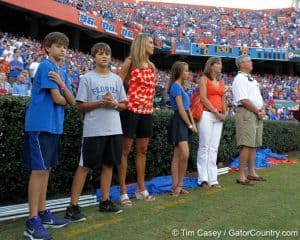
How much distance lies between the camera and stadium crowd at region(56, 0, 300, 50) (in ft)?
116

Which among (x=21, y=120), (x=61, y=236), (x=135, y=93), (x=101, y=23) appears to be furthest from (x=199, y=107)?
(x=101, y=23)

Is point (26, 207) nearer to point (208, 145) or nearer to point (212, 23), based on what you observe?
point (208, 145)

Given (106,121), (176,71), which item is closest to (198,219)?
(106,121)

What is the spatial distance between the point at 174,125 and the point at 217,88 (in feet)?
3.19

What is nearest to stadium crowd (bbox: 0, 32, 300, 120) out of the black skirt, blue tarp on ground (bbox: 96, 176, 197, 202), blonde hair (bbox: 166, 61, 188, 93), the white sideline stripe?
blonde hair (bbox: 166, 61, 188, 93)

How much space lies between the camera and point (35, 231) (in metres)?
3.29

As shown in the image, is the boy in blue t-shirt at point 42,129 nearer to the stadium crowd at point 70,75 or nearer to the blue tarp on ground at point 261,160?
the stadium crowd at point 70,75

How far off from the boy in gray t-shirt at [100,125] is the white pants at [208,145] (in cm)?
180

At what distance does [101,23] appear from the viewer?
87.9 feet

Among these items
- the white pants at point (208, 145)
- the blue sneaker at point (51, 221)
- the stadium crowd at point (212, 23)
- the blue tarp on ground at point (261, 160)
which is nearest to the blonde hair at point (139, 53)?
the white pants at point (208, 145)

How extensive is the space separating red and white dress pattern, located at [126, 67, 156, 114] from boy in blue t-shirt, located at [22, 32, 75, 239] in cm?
111

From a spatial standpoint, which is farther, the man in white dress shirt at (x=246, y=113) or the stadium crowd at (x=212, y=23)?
the stadium crowd at (x=212, y=23)

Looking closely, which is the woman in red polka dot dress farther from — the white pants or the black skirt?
the white pants

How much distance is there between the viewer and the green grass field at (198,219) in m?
3.50
